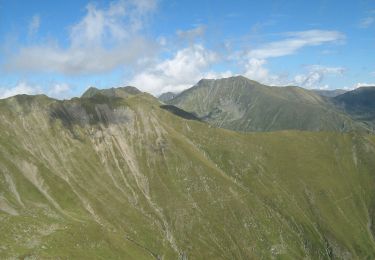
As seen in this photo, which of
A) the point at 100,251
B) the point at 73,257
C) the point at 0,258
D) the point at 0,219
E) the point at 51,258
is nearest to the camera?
the point at 0,258

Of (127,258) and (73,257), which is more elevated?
(73,257)

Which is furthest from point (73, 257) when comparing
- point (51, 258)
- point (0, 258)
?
point (0, 258)

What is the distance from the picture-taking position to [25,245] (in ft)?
497

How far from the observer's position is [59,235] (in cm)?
17688

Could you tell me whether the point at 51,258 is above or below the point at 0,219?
below

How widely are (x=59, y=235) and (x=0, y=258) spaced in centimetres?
4567

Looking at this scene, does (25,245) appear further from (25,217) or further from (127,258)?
(127,258)

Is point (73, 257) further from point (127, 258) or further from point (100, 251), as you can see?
point (127, 258)

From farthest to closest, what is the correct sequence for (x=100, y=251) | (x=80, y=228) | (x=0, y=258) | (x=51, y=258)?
(x=80, y=228)
(x=100, y=251)
(x=51, y=258)
(x=0, y=258)

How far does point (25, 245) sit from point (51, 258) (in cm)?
1292

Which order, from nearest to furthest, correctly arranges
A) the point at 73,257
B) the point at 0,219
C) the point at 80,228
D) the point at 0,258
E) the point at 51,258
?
the point at 0,258 < the point at 51,258 < the point at 73,257 < the point at 0,219 < the point at 80,228

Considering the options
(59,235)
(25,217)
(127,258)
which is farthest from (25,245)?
(127,258)

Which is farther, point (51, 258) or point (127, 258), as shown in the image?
point (127, 258)

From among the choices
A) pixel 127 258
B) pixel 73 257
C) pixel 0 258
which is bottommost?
pixel 127 258
